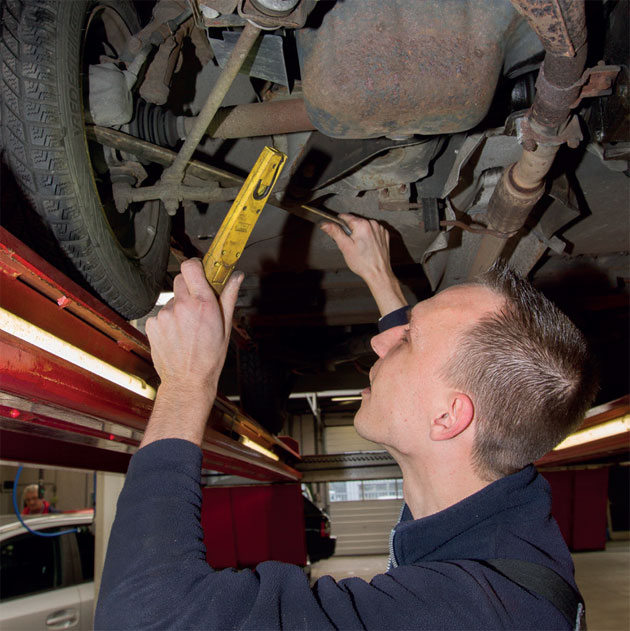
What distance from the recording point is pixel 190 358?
0.96 metres

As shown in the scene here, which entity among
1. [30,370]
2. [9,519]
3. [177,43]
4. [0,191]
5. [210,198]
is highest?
[177,43]

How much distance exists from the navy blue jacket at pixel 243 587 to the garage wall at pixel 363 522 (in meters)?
12.6

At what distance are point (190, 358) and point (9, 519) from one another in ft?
13.8

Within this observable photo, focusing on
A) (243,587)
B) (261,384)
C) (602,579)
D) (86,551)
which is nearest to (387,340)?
(243,587)

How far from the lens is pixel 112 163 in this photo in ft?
5.47

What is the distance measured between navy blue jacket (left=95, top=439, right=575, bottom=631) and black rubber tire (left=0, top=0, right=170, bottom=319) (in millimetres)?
745

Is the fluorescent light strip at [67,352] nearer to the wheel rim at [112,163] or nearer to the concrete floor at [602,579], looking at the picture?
the wheel rim at [112,163]

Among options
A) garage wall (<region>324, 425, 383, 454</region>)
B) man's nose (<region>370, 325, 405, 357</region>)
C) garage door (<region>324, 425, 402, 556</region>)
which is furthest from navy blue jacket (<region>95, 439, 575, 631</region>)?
garage wall (<region>324, 425, 383, 454</region>)

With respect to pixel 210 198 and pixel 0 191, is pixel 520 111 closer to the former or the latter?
pixel 210 198

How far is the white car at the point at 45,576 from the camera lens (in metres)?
3.68

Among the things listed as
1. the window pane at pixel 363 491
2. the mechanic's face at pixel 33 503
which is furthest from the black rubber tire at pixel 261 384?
the window pane at pixel 363 491

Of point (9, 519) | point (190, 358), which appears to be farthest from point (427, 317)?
point (9, 519)

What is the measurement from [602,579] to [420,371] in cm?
653

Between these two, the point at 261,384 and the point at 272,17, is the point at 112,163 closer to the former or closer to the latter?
the point at 272,17
